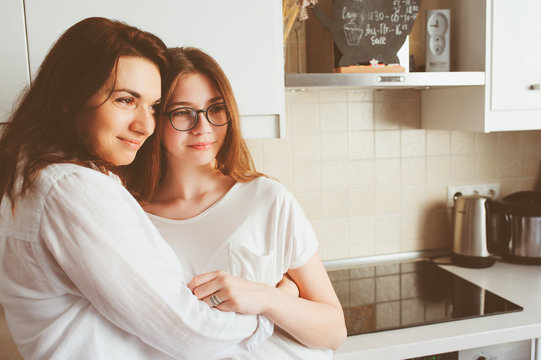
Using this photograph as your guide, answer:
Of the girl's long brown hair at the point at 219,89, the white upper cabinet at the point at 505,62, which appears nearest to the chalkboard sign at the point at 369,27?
the white upper cabinet at the point at 505,62

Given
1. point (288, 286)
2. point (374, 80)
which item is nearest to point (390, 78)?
point (374, 80)

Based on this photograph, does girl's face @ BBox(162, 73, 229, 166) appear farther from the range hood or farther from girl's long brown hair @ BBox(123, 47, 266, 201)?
the range hood

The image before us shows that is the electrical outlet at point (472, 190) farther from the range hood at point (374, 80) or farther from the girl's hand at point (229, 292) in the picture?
the girl's hand at point (229, 292)

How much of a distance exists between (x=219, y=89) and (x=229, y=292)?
0.52m

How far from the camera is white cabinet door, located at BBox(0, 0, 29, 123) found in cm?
109

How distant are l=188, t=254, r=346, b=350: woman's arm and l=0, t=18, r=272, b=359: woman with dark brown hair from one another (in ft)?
0.15

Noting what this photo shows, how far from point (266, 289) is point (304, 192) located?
885 mm

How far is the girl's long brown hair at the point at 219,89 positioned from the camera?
1.06m

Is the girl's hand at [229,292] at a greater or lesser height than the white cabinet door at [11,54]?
lesser

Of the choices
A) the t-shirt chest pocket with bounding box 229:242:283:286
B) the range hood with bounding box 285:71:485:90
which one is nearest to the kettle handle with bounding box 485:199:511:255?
the range hood with bounding box 285:71:485:90

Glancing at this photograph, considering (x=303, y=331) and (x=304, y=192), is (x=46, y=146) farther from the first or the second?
(x=304, y=192)

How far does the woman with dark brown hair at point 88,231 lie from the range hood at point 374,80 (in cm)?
54

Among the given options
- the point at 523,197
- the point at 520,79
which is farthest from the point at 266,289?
the point at 523,197

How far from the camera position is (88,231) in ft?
2.16
